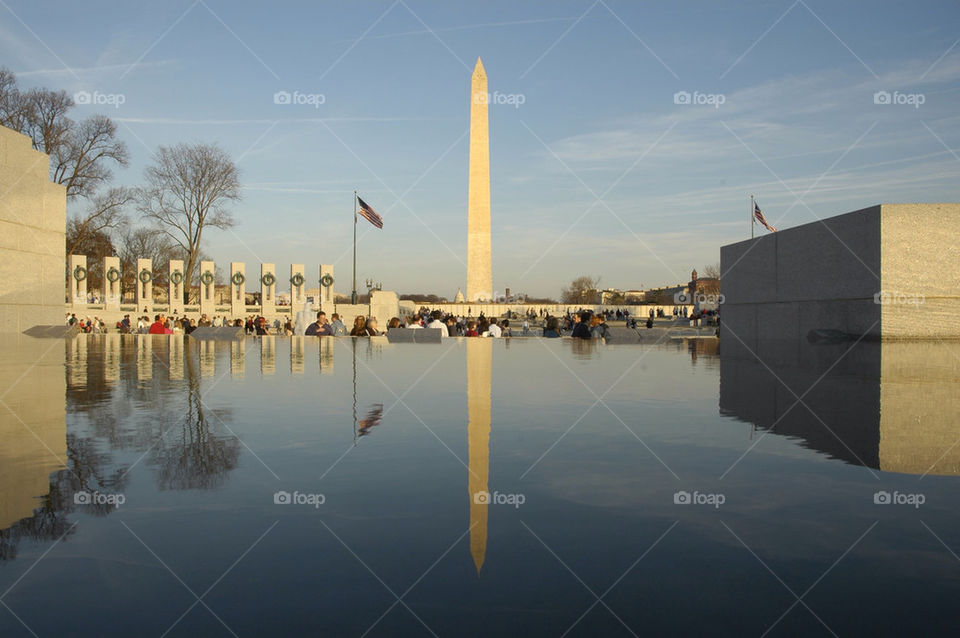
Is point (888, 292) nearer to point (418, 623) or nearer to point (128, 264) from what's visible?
point (418, 623)

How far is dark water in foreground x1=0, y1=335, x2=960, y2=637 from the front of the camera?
2035 mm

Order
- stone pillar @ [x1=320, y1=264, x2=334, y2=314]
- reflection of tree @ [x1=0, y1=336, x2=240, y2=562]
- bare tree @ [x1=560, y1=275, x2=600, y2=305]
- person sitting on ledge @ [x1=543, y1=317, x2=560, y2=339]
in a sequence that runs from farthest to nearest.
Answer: bare tree @ [x1=560, y1=275, x2=600, y2=305]
stone pillar @ [x1=320, y1=264, x2=334, y2=314]
person sitting on ledge @ [x1=543, y1=317, x2=560, y2=339]
reflection of tree @ [x1=0, y1=336, x2=240, y2=562]

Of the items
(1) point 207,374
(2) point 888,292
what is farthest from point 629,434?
(2) point 888,292

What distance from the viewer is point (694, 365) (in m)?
11.3

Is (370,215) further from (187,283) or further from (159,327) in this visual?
(187,283)

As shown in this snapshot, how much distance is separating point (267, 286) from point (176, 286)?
5.27 m

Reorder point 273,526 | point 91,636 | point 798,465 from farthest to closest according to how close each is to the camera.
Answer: point 798,465 → point 273,526 → point 91,636

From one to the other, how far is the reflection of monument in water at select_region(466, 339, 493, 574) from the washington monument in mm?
36381

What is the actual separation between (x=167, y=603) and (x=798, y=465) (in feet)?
10.2

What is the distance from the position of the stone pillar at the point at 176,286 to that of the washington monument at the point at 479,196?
57.4 feet

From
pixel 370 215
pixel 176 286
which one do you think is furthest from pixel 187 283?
pixel 370 215

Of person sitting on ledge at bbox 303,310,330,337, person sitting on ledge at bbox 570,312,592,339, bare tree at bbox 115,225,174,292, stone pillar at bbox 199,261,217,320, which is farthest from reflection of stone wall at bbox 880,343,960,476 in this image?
bare tree at bbox 115,225,174,292

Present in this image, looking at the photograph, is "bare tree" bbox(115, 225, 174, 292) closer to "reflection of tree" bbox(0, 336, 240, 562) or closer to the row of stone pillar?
the row of stone pillar

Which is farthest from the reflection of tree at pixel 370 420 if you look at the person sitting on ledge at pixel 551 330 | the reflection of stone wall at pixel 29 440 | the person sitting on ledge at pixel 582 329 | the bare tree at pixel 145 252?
the bare tree at pixel 145 252
